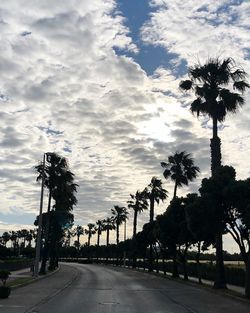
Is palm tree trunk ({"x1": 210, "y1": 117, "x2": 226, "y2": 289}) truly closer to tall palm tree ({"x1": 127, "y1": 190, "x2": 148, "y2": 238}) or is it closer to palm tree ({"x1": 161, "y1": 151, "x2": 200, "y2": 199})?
palm tree ({"x1": 161, "y1": 151, "x2": 200, "y2": 199})

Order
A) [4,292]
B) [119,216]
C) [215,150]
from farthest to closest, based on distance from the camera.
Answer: [119,216], [215,150], [4,292]

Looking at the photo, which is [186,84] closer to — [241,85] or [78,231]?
[241,85]

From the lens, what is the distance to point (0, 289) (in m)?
23.1

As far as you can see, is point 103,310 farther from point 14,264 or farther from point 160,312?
point 14,264

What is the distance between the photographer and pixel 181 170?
181 feet

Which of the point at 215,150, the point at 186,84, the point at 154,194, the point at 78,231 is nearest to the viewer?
the point at 215,150

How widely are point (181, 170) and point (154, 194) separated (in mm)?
18050

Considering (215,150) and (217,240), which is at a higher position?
(215,150)

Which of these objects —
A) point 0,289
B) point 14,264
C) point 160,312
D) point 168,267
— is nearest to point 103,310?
point 160,312

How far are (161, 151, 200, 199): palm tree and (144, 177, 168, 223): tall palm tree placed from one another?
1743cm

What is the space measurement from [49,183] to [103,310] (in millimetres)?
36960

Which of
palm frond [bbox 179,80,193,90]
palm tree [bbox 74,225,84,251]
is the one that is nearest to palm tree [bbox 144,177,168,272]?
palm frond [bbox 179,80,193,90]

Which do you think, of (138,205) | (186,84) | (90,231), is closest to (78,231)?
(90,231)

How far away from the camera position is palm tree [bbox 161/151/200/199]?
54.8m
